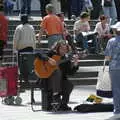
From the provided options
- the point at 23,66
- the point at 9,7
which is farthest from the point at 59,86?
the point at 9,7

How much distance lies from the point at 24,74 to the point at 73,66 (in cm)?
269

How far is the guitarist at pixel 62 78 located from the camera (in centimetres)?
1399

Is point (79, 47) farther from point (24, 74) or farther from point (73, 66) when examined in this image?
point (73, 66)

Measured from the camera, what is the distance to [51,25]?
59.7ft

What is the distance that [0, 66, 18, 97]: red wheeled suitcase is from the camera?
1497 centimetres

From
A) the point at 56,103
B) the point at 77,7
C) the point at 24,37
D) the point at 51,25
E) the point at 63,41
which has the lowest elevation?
the point at 56,103

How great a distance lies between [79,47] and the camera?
69.1 ft

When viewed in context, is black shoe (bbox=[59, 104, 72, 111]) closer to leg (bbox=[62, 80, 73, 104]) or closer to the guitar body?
leg (bbox=[62, 80, 73, 104])

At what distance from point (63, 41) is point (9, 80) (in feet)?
5.35

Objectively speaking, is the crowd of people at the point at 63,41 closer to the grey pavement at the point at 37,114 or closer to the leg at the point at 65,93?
the leg at the point at 65,93

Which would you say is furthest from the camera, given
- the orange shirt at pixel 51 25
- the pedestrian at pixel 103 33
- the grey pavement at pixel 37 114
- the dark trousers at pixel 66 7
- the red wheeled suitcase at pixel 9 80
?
the dark trousers at pixel 66 7

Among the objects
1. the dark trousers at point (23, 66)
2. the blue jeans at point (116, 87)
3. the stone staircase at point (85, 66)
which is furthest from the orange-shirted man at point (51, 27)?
the blue jeans at point (116, 87)

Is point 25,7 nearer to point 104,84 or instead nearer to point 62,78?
point 62,78

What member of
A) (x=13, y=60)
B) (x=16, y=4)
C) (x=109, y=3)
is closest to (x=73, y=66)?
(x=13, y=60)
